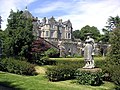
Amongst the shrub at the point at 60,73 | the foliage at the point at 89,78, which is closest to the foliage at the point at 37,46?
the shrub at the point at 60,73

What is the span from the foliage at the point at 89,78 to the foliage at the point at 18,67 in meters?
5.56

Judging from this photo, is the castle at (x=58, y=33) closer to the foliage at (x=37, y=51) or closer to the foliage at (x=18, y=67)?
the foliage at (x=37, y=51)

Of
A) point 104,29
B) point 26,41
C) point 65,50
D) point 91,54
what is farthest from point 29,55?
point 104,29

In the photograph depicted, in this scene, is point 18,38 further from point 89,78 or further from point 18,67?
point 89,78

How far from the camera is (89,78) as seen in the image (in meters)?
18.1

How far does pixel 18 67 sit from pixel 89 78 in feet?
24.8

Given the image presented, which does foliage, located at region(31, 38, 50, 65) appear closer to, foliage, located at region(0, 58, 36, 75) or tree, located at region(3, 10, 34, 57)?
tree, located at region(3, 10, 34, 57)

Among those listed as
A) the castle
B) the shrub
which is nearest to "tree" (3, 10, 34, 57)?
the shrub

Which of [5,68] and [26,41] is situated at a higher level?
[26,41]

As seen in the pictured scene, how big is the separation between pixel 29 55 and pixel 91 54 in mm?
14474

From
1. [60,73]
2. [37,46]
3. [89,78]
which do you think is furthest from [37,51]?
[89,78]

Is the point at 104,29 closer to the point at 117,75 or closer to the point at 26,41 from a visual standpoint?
the point at 26,41

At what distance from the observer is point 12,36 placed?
103 feet

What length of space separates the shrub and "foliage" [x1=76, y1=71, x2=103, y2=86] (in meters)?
1.39
